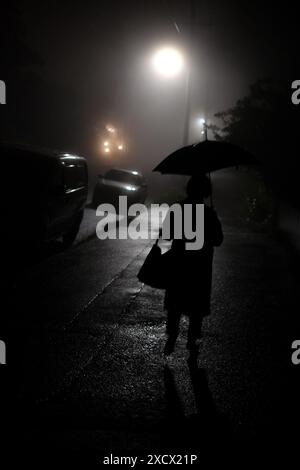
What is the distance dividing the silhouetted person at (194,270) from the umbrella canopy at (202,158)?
0.86 ft

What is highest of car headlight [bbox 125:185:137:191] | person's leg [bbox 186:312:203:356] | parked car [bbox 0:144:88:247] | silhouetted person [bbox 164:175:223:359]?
car headlight [bbox 125:185:137:191]

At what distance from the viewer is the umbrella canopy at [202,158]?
5.30 metres

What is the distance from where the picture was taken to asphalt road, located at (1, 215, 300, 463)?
3.66 meters

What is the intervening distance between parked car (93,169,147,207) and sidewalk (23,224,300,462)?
1278 cm

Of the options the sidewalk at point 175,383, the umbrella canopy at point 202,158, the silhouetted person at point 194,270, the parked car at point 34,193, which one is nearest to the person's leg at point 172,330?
the silhouetted person at point 194,270

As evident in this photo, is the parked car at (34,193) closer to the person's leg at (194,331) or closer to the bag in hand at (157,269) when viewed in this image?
the bag in hand at (157,269)

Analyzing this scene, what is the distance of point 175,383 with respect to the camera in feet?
15.1

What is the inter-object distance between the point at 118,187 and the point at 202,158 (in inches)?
602

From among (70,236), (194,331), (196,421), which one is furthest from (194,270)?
(70,236)

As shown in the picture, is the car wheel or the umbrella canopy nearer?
the umbrella canopy

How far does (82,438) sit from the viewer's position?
3.58m

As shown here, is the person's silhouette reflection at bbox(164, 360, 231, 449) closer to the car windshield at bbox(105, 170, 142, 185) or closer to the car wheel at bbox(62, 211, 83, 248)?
the car wheel at bbox(62, 211, 83, 248)

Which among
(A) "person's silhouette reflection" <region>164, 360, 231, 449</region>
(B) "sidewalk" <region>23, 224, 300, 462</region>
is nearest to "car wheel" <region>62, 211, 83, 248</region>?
(B) "sidewalk" <region>23, 224, 300, 462</region>
